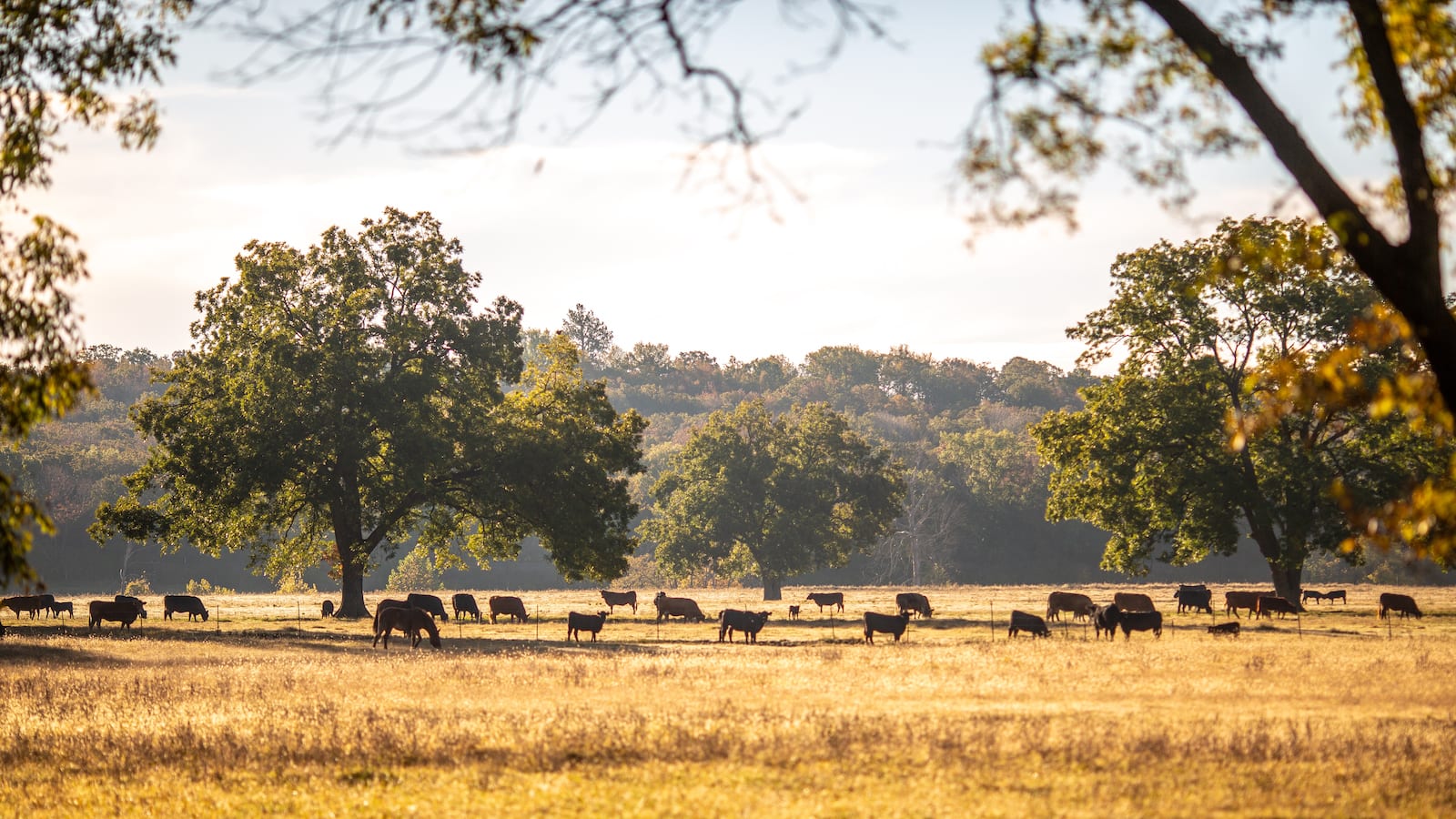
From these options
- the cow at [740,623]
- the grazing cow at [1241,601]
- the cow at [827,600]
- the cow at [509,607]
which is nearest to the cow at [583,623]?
the cow at [740,623]

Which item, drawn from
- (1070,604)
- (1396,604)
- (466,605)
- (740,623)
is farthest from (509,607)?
(1396,604)

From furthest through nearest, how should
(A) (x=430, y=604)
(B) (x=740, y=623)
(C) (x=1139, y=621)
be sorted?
(A) (x=430, y=604), (B) (x=740, y=623), (C) (x=1139, y=621)

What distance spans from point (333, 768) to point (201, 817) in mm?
2378

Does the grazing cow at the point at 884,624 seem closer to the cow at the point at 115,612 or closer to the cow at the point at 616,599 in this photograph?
the cow at the point at 616,599

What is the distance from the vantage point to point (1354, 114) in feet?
36.1

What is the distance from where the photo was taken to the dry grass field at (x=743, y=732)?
12.4 m

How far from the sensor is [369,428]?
47.4 meters

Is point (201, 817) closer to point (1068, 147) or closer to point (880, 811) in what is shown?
point (880, 811)

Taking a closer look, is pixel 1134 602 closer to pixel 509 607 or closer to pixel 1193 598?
pixel 1193 598

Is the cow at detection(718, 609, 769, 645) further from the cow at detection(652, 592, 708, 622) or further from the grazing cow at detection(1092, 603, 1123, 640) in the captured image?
the cow at detection(652, 592, 708, 622)

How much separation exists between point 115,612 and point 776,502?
36359 mm

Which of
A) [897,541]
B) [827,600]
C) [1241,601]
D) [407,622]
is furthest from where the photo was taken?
[897,541]

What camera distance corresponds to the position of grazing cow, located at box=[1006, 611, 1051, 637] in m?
37.9

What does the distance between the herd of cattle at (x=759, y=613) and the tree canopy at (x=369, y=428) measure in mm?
2744
